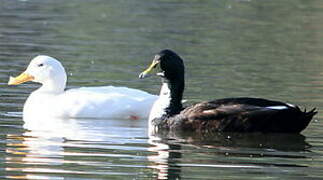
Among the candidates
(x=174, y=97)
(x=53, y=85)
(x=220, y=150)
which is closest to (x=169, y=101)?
(x=174, y=97)

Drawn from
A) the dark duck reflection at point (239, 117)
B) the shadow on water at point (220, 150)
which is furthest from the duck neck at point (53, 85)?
the shadow on water at point (220, 150)

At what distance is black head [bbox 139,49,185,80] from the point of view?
13016mm

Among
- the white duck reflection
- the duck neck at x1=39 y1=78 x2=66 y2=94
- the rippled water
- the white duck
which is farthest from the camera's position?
the duck neck at x1=39 y1=78 x2=66 y2=94

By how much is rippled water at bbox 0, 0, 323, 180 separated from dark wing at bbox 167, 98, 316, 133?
15 centimetres

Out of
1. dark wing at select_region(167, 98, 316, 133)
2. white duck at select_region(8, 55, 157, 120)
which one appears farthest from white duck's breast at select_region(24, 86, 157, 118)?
dark wing at select_region(167, 98, 316, 133)

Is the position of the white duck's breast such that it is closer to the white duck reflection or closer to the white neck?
the white duck reflection

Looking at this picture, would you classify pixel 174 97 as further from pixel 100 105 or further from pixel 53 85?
pixel 53 85

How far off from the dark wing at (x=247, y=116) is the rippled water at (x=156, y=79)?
151 millimetres

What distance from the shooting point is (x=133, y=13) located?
2648 cm

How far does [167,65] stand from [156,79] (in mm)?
3662

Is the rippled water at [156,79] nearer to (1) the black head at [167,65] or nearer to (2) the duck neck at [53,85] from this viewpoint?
(2) the duck neck at [53,85]

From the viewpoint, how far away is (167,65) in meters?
13.0

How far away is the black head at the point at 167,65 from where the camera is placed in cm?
1302

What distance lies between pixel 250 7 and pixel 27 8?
20.1 ft
